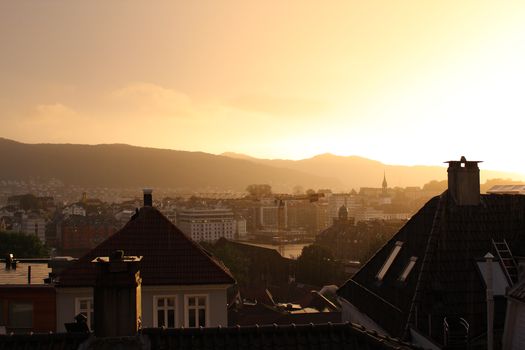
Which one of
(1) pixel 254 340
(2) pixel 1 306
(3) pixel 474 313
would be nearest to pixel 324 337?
(1) pixel 254 340

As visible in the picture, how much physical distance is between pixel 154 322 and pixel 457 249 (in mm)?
8723

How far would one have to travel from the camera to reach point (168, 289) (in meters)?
17.3

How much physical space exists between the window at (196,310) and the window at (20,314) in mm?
6222

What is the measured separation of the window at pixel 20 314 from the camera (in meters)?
19.9

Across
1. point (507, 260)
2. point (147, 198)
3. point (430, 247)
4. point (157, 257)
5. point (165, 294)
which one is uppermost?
point (147, 198)

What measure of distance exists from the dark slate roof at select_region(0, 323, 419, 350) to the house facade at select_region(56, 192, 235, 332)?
8.44 metres

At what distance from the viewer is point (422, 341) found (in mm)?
13945

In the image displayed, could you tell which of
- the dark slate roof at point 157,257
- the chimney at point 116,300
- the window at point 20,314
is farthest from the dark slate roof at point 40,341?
the window at point 20,314

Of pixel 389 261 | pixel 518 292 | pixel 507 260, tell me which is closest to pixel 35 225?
pixel 389 261

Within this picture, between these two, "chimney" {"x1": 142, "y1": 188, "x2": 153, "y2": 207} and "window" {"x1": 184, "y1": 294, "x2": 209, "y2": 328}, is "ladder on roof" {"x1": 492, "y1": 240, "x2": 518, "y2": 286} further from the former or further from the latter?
"chimney" {"x1": 142, "y1": 188, "x2": 153, "y2": 207}

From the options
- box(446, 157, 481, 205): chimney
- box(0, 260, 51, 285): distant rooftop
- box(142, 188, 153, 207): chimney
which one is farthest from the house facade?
box(446, 157, 481, 205): chimney

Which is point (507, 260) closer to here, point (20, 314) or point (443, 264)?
point (443, 264)

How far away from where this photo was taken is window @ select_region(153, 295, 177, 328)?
17.2 metres

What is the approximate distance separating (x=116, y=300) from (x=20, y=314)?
13.5 meters
